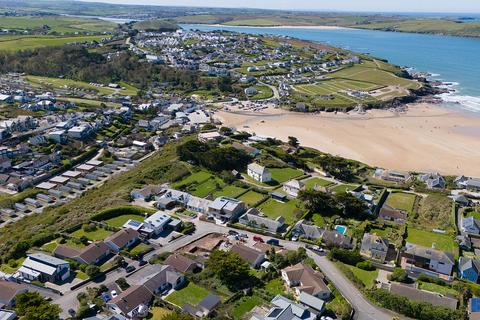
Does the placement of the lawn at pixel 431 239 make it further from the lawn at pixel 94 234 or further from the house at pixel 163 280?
the lawn at pixel 94 234

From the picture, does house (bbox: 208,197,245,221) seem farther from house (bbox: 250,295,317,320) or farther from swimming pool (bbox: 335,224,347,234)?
house (bbox: 250,295,317,320)

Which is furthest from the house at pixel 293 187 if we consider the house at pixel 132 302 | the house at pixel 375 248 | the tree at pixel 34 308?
Answer: the tree at pixel 34 308

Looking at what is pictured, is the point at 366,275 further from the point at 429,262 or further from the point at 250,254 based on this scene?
the point at 250,254

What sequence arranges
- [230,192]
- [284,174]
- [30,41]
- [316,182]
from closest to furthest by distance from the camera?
[230,192], [316,182], [284,174], [30,41]

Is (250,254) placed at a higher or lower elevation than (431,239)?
higher

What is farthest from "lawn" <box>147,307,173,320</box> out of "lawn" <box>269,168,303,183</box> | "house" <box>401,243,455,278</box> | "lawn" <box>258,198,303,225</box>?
"lawn" <box>269,168,303,183</box>

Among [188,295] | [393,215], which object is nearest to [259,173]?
[393,215]

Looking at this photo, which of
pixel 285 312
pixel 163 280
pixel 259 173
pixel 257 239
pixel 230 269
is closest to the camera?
pixel 285 312
